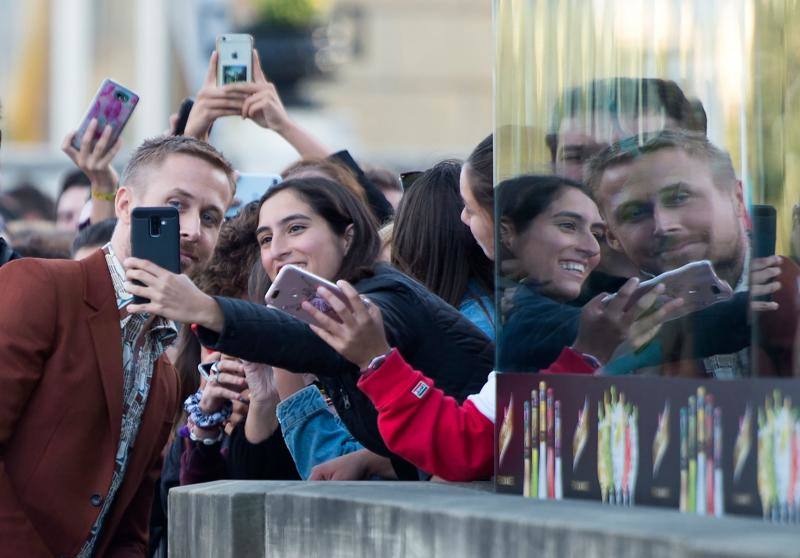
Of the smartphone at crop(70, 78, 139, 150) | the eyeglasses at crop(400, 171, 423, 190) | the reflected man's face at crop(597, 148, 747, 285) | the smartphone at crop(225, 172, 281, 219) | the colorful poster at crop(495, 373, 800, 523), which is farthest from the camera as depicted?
the smartphone at crop(225, 172, 281, 219)

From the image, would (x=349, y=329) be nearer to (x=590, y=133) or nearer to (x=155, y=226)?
(x=155, y=226)

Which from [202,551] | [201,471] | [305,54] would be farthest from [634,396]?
[305,54]

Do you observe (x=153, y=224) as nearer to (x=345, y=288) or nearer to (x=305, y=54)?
(x=345, y=288)

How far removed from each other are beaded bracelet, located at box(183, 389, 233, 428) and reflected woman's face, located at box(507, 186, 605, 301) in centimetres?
185

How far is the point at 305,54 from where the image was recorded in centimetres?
2188

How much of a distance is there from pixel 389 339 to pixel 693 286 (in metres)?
1.08

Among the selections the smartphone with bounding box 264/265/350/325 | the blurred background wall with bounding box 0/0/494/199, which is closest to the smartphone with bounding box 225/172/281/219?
the smartphone with bounding box 264/265/350/325

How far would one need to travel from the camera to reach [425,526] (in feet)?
11.6

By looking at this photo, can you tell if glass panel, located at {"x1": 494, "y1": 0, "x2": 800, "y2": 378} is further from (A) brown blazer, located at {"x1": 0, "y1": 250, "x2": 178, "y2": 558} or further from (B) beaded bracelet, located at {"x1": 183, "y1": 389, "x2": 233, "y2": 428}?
(B) beaded bracelet, located at {"x1": 183, "y1": 389, "x2": 233, "y2": 428}

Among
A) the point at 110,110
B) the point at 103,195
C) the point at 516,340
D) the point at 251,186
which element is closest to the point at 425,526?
the point at 516,340

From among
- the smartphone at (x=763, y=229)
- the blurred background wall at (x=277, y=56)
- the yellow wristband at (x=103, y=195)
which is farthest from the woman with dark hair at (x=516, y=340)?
the blurred background wall at (x=277, y=56)

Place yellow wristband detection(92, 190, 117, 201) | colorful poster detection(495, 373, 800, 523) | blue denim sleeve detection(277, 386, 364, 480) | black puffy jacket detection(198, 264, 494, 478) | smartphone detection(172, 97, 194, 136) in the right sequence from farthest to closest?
yellow wristband detection(92, 190, 117, 201)
smartphone detection(172, 97, 194, 136)
blue denim sleeve detection(277, 386, 364, 480)
black puffy jacket detection(198, 264, 494, 478)
colorful poster detection(495, 373, 800, 523)

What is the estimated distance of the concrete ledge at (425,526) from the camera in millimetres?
2902

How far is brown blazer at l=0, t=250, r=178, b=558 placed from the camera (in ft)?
14.5
